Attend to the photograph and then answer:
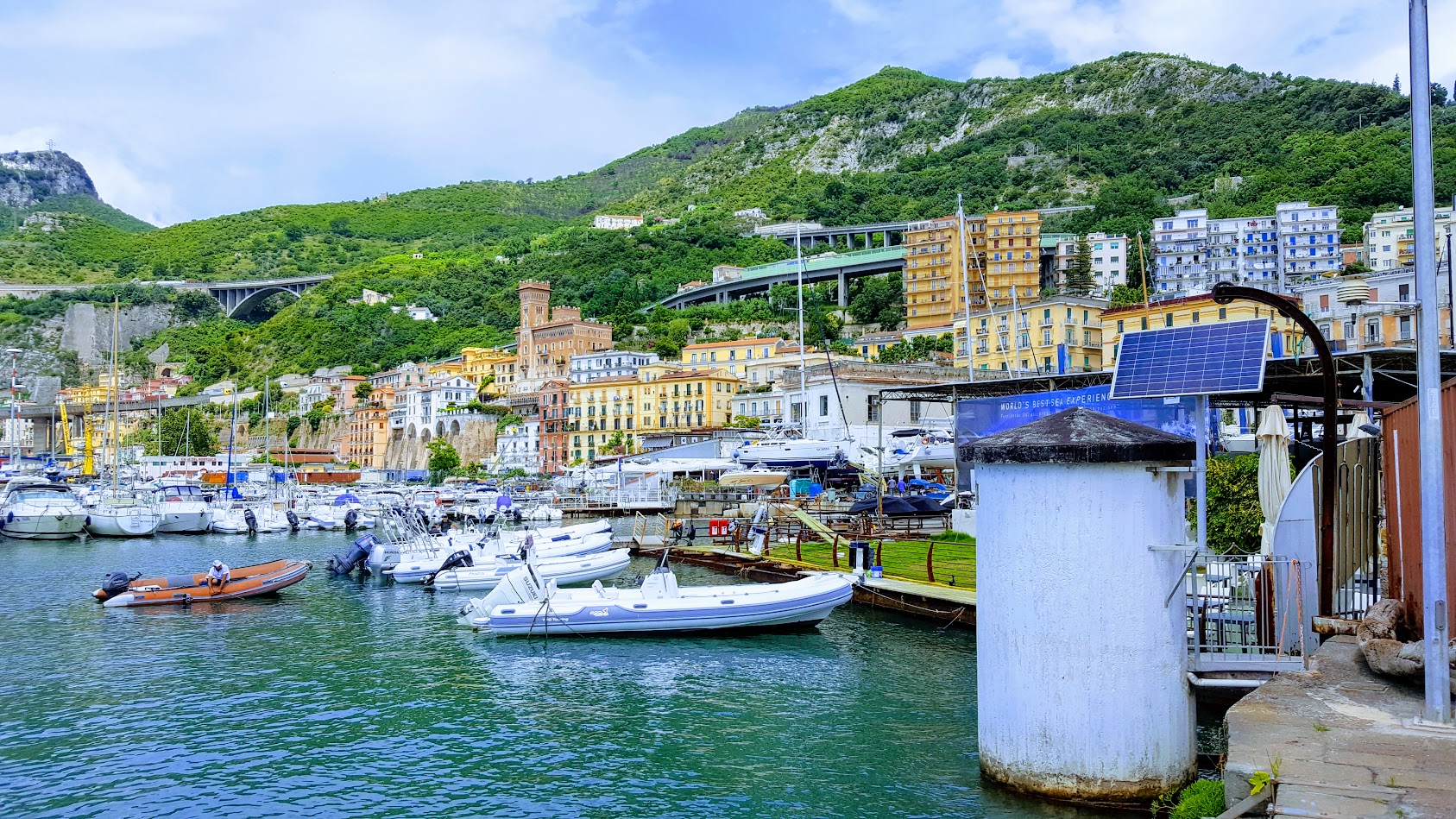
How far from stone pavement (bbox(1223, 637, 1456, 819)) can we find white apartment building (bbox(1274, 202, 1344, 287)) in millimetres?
100459

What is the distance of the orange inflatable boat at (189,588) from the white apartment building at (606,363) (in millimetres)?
81828

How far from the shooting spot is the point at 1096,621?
34.8 ft

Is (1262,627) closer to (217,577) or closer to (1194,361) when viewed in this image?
(1194,361)

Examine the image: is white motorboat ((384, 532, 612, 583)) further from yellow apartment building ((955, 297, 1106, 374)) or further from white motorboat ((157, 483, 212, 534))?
yellow apartment building ((955, 297, 1106, 374))

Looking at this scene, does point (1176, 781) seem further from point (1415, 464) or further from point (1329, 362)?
point (1329, 362)

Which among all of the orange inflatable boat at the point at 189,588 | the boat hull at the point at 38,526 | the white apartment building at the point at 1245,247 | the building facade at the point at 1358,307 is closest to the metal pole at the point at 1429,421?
the orange inflatable boat at the point at 189,588

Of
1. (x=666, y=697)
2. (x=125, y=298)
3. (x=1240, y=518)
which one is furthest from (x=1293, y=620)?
(x=125, y=298)

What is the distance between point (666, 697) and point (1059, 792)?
1055cm

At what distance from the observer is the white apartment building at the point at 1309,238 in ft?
331

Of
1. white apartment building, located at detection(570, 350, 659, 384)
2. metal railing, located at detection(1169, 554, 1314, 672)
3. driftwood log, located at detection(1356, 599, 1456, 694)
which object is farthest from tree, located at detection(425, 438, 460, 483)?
driftwood log, located at detection(1356, 599, 1456, 694)

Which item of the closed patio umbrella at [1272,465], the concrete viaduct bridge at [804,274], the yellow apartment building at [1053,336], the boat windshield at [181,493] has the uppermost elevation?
the concrete viaduct bridge at [804,274]

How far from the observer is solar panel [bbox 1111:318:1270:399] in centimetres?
1275

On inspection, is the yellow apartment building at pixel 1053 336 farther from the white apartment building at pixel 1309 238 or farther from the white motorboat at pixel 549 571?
the white motorboat at pixel 549 571

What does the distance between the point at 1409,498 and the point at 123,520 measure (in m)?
62.3
